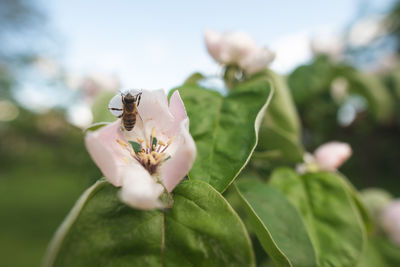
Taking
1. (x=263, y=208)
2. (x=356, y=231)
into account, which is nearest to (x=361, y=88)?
(x=356, y=231)

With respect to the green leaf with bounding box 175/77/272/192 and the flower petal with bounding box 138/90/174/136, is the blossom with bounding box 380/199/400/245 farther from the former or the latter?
the flower petal with bounding box 138/90/174/136

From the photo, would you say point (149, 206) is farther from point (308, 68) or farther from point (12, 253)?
point (12, 253)

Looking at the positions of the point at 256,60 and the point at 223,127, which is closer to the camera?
the point at 223,127

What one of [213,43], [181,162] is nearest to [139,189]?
[181,162]

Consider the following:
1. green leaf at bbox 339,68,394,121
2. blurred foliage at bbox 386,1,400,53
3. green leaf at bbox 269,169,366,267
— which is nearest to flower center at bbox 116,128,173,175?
green leaf at bbox 269,169,366,267

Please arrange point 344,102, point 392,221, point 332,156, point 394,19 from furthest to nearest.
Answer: point 394,19 → point 344,102 → point 392,221 → point 332,156

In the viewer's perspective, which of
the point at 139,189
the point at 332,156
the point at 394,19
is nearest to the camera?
the point at 139,189

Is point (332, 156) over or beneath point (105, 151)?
beneath

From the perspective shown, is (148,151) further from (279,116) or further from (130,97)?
(279,116)
